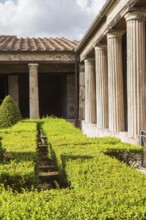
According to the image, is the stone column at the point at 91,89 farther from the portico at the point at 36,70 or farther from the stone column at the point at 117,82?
the stone column at the point at 117,82

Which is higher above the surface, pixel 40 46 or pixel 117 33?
pixel 40 46

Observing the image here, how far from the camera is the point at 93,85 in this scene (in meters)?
15.4

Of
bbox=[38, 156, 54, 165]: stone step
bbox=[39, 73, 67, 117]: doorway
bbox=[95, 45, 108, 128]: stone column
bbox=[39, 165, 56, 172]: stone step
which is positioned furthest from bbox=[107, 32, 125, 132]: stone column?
bbox=[39, 73, 67, 117]: doorway

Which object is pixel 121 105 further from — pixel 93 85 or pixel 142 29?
pixel 93 85

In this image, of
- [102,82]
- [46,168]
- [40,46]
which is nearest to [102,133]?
[102,82]

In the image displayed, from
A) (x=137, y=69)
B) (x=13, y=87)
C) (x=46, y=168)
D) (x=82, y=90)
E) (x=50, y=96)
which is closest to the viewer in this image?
(x=46, y=168)

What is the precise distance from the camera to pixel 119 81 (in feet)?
34.1

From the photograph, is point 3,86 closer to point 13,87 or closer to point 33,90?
point 13,87

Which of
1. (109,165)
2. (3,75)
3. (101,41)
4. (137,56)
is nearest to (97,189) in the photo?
(109,165)

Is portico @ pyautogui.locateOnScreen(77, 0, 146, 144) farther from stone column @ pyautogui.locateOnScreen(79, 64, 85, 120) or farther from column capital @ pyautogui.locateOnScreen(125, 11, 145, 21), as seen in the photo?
stone column @ pyautogui.locateOnScreen(79, 64, 85, 120)

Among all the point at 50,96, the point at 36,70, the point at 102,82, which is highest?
the point at 36,70

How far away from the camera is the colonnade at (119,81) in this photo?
8.28m

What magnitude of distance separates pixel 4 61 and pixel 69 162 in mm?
11965

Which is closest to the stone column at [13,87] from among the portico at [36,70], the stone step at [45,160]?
the portico at [36,70]
